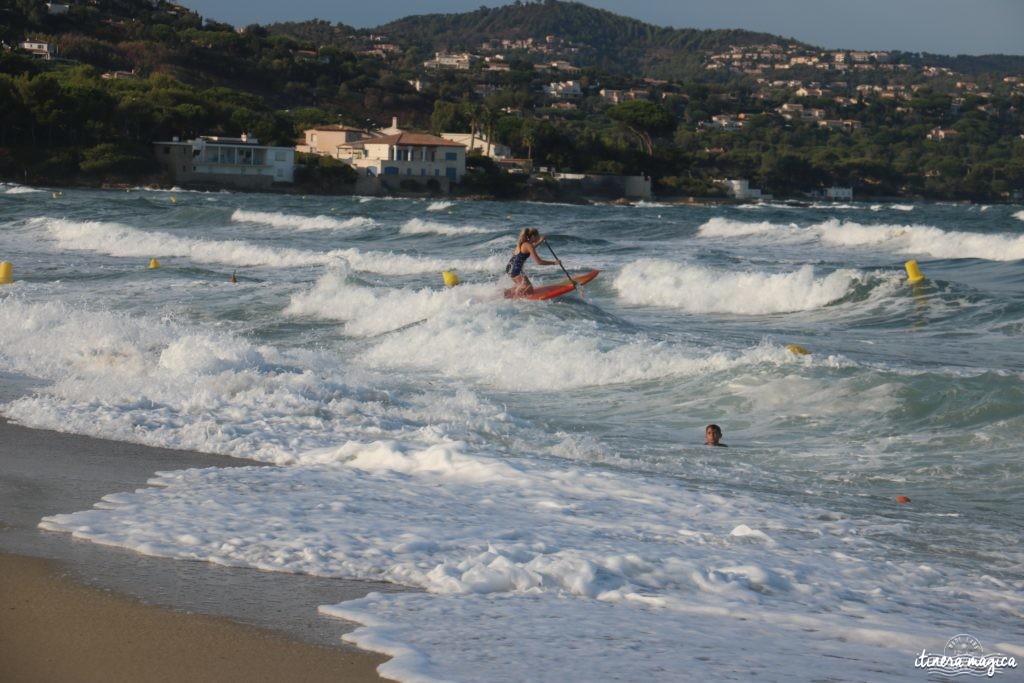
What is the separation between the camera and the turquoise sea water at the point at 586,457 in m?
5.75

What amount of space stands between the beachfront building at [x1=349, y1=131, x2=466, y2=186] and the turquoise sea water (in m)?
74.2

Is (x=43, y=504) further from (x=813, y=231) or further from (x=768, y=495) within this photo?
(x=813, y=231)

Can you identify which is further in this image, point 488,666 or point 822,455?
point 822,455

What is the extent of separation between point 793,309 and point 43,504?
1801 cm

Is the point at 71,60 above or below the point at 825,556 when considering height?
above

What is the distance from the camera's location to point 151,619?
5.19 metres

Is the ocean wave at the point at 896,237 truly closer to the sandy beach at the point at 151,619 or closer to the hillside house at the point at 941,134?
the sandy beach at the point at 151,619

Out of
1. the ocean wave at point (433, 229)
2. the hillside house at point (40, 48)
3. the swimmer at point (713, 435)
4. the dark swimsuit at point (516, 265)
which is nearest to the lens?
the swimmer at point (713, 435)

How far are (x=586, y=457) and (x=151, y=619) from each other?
500 centimetres

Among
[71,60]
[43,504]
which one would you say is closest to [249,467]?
[43,504]

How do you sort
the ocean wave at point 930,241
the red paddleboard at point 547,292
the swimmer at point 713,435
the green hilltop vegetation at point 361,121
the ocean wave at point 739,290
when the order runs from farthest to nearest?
the green hilltop vegetation at point 361,121
the ocean wave at point 930,241
the ocean wave at point 739,290
the red paddleboard at point 547,292
the swimmer at point 713,435

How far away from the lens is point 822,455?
10266 mm

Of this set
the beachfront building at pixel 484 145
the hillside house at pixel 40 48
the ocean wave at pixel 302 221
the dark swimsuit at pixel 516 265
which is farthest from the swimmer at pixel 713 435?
the hillside house at pixel 40 48

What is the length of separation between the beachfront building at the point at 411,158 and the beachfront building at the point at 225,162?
7.52m
